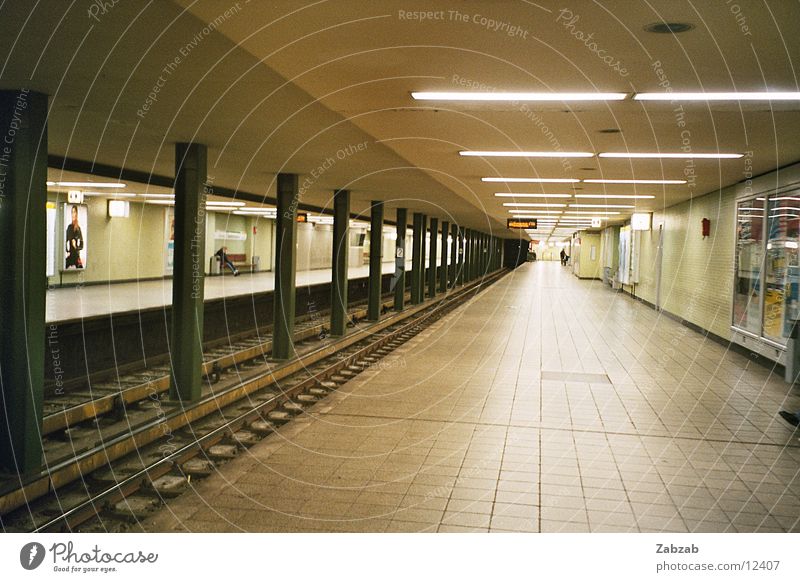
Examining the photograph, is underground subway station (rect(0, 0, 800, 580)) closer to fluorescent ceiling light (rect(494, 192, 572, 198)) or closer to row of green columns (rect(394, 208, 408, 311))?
fluorescent ceiling light (rect(494, 192, 572, 198))

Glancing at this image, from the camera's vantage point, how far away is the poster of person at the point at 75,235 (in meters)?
21.3

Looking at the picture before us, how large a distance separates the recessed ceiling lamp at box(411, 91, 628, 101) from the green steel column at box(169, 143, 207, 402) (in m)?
3.42

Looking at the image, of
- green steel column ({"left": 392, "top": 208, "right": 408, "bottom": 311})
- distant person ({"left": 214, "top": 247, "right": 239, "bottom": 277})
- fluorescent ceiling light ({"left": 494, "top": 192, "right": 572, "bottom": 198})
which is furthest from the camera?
distant person ({"left": 214, "top": 247, "right": 239, "bottom": 277})

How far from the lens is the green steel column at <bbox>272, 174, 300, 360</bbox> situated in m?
12.2

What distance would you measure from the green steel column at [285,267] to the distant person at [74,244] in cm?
1194

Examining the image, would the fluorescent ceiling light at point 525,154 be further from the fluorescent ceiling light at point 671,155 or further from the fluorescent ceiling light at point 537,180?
the fluorescent ceiling light at point 537,180

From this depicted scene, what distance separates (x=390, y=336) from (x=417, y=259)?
28.4ft

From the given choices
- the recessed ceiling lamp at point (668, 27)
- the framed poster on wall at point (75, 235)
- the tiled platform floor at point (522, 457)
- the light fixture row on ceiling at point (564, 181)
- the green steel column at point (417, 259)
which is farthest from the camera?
the green steel column at point (417, 259)

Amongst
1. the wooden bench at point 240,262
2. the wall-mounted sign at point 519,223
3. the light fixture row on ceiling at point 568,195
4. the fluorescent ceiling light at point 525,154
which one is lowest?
the wooden bench at point 240,262

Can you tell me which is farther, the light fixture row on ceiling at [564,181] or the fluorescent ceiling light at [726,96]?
the light fixture row on ceiling at [564,181]

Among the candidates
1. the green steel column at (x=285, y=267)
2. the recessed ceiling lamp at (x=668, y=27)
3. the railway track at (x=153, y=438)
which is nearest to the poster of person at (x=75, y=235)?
the railway track at (x=153, y=438)

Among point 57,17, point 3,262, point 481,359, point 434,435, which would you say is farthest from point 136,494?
point 481,359

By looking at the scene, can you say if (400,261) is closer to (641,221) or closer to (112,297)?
(641,221)

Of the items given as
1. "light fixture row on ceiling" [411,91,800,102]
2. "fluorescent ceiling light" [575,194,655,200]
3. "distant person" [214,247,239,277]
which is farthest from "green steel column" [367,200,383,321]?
"distant person" [214,247,239,277]
